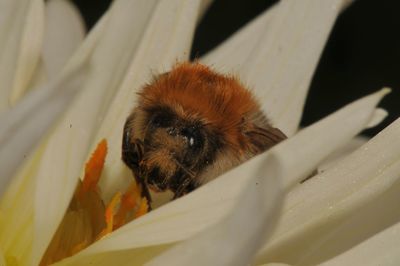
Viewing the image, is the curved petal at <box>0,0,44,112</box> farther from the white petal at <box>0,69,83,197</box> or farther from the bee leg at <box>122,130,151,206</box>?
the white petal at <box>0,69,83,197</box>

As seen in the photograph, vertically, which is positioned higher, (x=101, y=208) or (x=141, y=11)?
(x=141, y=11)

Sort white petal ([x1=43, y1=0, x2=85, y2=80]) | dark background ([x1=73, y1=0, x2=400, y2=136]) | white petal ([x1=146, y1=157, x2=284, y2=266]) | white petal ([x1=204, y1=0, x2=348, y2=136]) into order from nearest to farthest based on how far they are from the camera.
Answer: white petal ([x1=146, y1=157, x2=284, y2=266]) → white petal ([x1=204, y1=0, x2=348, y2=136]) → white petal ([x1=43, y1=0, x2=85, y2=80]) → dark background ([x1=73, y1=0, x2=400, y2=136])

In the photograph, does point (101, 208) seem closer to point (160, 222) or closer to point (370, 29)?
point (160, 222)

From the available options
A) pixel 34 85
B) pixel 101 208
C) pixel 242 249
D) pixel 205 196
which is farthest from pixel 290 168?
pixel 34 85

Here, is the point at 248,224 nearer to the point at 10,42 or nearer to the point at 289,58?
the point at 10,42

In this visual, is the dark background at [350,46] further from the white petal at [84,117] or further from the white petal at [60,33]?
the white petal at [84,117]

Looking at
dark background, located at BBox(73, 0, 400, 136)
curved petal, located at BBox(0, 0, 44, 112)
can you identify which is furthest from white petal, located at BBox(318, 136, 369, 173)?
dark background, located at BBox(73, 0, 400, 136)

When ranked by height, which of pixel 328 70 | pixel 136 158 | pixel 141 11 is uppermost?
pixel 141 11

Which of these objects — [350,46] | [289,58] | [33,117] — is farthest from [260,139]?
[350,46]
